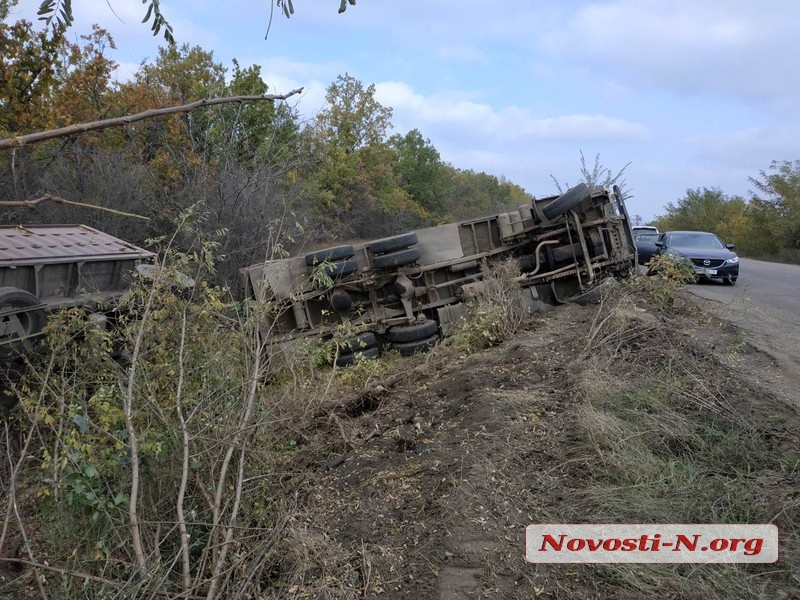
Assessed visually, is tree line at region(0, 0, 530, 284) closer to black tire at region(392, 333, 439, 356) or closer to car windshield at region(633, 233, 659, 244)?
black tire at region(392, 333, 439, 356)

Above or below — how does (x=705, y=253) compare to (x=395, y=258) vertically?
below

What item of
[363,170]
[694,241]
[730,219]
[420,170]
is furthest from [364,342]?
[730,219]

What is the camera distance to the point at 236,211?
1513 centimetres

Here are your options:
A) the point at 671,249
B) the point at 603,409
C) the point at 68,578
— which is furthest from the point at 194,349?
the point at 671,249

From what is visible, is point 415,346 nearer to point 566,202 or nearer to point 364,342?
point 364,342

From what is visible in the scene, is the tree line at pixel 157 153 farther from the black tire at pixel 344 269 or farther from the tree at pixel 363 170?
the tree at pixel 363 170

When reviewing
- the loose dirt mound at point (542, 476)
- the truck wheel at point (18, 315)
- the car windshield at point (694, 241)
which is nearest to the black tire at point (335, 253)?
the loose dirt mound at point (542, 476)

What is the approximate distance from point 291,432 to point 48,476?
2282mm

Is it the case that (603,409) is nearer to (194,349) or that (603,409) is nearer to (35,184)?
(194,349)

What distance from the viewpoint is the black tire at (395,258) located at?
420 inches

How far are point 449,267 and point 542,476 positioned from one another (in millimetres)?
7090

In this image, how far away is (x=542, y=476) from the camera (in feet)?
14.6

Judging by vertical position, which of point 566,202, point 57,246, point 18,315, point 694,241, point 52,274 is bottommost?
point 694,241

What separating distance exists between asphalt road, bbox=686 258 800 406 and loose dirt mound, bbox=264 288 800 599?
19.6 inches
